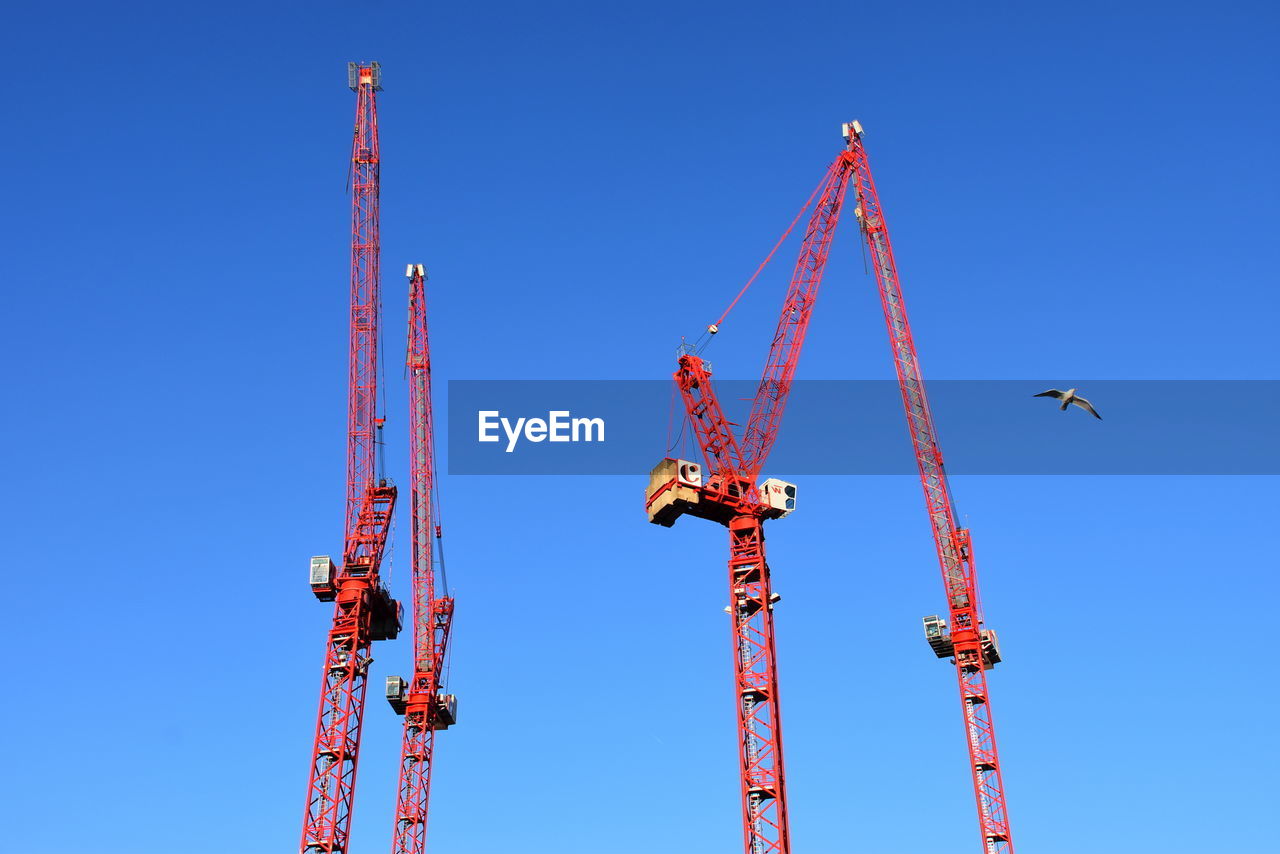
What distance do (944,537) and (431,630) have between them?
48.5 meters

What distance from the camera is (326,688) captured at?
352 feet

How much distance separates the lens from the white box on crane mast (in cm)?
10012

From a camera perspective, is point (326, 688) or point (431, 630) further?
point (431, 630)

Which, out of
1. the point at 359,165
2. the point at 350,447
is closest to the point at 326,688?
the point at 350,447

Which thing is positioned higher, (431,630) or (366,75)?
(366,75)

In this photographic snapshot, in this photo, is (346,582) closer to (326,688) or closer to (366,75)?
(326,688)

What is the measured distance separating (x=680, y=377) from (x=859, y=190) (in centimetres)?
3072

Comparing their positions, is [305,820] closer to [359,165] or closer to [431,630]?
[431,630]

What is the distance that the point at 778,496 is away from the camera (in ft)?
331

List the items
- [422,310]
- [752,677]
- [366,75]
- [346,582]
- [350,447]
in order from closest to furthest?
[752,677] < [346,582] < [350,447] < [366,75] < [422,310]

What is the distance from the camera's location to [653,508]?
9788 cm

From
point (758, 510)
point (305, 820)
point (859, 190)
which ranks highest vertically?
point (859, 190)

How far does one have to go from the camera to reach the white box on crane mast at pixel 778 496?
100125mm

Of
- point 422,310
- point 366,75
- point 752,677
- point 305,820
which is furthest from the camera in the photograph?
point 422,310
